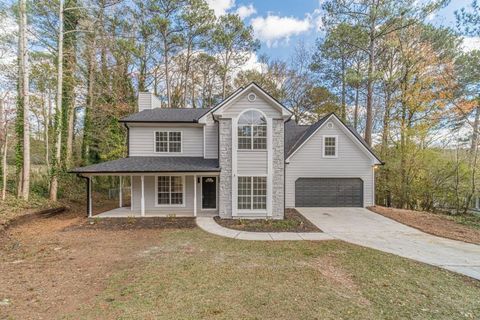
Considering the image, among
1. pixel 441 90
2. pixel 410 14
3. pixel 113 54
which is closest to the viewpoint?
pixel 410 14

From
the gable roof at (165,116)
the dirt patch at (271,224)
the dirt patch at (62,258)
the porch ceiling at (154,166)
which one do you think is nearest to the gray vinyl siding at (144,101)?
the gable roof at (165,116)

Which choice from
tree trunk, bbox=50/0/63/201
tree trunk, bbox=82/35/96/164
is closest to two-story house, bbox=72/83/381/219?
tree trunk, bbox=50/0/63/201

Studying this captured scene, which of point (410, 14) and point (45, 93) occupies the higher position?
point (410, 14)

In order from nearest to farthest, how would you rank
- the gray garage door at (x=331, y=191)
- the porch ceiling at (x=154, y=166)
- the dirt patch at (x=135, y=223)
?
the dirt patch at (x=135, y=223), the porch ceiling at (x=154, y=166), the gray garage door at (x=331, y=191)

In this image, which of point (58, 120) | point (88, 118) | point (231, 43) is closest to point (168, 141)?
point (58, 120)

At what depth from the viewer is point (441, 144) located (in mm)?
15922

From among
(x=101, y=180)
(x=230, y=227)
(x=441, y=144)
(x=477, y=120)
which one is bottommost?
(x=230, y=227)

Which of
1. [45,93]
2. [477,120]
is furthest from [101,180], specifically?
[477,120]

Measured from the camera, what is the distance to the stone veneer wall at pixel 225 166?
10820 mm

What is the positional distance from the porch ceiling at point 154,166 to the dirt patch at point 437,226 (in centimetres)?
967

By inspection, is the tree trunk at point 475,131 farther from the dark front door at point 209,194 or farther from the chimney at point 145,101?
the chimney at point 145,101

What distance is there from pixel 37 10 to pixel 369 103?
23194mm

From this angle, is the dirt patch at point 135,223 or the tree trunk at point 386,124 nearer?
the dirt patch at point 135,223

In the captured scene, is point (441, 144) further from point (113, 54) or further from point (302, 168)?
point (113, 54)
